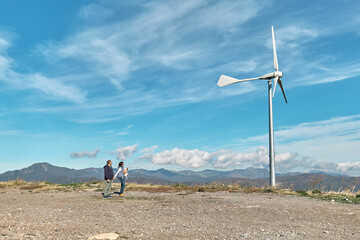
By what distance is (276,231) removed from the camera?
39.2 ft

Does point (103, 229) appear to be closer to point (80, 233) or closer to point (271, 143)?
point (80, 233)

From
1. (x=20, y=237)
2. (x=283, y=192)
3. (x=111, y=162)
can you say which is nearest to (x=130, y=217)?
(x=20, y=237)

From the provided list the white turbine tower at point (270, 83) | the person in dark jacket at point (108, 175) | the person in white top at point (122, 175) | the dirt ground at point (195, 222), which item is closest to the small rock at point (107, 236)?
the dirt ground at point (195, 222)

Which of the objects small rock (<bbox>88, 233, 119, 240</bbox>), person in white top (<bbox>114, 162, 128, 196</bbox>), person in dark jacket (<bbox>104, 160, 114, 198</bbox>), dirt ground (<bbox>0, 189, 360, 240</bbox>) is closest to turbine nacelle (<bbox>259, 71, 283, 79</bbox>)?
person in white top (<bbox>114, 162, 128, 196</bbox>)

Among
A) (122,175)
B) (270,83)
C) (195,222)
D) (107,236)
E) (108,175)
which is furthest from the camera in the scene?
(270,83)

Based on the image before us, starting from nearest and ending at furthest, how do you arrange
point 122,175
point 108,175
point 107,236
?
1. point 107,236
2. point 108,175
3. point 122,175

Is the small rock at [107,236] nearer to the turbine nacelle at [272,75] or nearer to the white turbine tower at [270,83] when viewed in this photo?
the white turbine tower at [270,83]

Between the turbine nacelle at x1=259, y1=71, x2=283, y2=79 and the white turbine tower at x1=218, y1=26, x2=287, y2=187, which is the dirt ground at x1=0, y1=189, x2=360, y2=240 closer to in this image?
the white turbine tower at x1=218, y1=26, x2=287, y2=187

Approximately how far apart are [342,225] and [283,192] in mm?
13433

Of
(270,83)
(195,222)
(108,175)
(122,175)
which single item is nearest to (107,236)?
(195,222)

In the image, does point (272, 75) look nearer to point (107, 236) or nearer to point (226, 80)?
point (226, 80)

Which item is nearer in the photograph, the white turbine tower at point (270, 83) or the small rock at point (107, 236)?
the small rock at point (107, 236)

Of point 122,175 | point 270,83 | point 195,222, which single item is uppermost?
point 270,83

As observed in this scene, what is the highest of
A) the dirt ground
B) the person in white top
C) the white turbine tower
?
the white turbine tower
